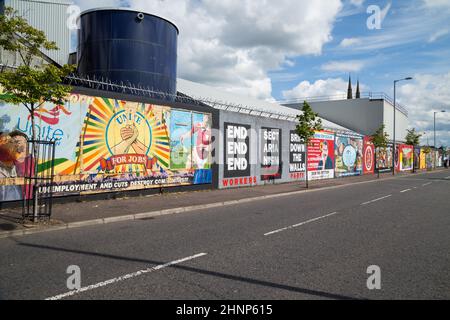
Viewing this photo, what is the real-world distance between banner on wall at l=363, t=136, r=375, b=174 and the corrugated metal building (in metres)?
30.1

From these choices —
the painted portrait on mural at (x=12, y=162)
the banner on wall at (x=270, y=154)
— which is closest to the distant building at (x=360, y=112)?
the banner on wall at (x=270, y=154)

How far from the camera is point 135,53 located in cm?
1627

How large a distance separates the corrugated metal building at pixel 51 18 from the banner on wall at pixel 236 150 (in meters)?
12.9

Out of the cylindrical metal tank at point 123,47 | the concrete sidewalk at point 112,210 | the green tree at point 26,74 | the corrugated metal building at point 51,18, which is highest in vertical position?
the corrugated metal building at point 51,18

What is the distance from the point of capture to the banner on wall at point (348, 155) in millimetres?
31531

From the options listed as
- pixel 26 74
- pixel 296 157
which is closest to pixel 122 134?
pixel 26 74

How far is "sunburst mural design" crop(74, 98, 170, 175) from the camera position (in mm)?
12625

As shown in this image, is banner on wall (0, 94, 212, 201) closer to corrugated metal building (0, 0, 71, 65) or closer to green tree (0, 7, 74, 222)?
green tree (0, 7, 74, 222)

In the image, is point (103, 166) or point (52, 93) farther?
point (103, 166)

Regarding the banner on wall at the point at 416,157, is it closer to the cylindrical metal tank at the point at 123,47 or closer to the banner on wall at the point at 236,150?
the banner on wall at the point at 236,150

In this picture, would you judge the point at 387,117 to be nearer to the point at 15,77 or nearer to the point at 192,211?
the point at 192,211

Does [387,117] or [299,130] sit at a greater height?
[387,117]
